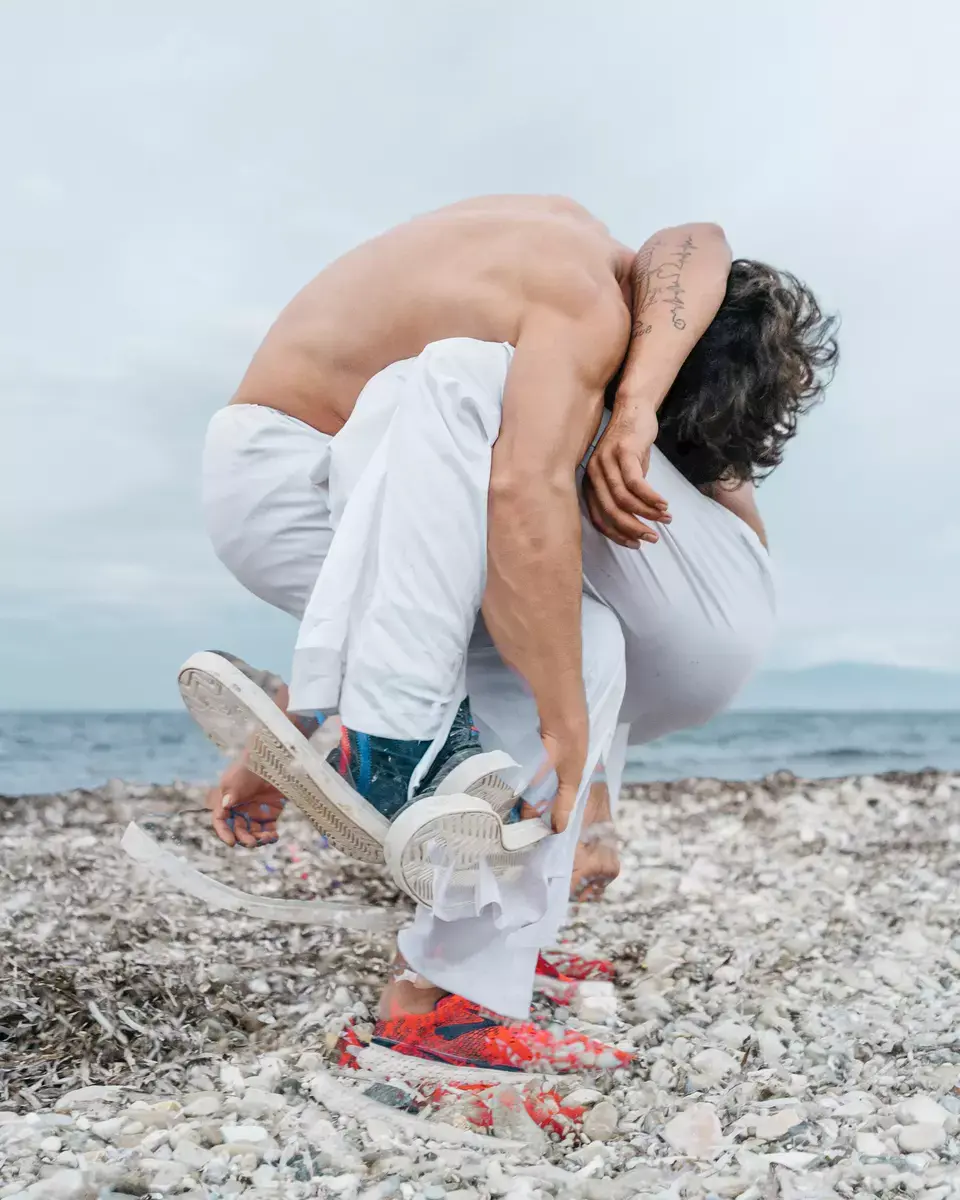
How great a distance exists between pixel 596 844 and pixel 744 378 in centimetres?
108

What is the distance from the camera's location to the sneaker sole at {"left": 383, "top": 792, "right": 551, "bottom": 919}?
1.54 meters

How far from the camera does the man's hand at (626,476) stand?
5.34 feet

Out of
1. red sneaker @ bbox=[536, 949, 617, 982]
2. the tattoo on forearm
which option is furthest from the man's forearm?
red sneaker @ bbox=[536, 949, 617, 982]

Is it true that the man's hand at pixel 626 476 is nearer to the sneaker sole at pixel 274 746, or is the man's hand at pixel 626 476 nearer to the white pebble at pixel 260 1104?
the sneaker sole at pixel 274 746

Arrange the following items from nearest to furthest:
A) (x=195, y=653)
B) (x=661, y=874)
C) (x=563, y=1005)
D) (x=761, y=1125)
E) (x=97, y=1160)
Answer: (x=97, y=1160) → (x=761, y=1125) → (x=195, y=653) → (x=563, y=1005) → (x=661, y=874)

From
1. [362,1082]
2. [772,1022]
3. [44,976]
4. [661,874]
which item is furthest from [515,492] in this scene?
[661,874]

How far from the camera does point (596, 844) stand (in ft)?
7.72

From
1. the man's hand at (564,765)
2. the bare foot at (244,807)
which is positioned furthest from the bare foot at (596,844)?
the bare foot at (244,807)

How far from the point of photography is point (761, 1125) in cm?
141

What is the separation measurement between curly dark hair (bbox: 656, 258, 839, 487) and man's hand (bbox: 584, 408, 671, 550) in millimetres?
313

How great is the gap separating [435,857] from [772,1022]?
814 mm

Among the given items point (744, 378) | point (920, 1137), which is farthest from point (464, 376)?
point (920, 1137)

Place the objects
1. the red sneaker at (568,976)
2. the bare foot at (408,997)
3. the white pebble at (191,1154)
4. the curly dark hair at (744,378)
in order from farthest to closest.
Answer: the red sneaker at (568,976) < the curly dark hair at (744,378) < the bare foot at (408,997) < the white pebble at (191,1154)

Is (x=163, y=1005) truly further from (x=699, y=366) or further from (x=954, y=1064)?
(x=699, y=366)
